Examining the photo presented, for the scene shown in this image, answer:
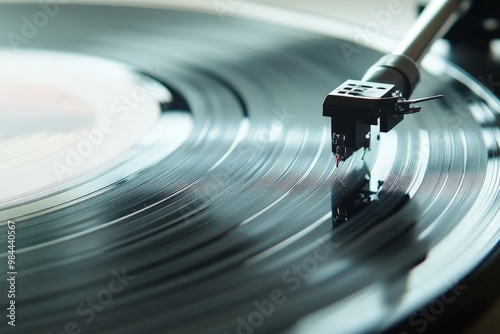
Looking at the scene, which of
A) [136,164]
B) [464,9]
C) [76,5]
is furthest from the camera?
[76,5]

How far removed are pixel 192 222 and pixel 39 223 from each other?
0.17 m

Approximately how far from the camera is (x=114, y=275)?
2.43ft

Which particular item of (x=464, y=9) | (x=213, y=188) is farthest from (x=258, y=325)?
(x=464, y=9)

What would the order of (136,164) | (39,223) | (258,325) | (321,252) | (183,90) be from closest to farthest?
(258,325)
(321,252)
(39,223)
(136,164)
(183,90)

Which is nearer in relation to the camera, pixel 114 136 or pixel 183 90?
pixel 114 136

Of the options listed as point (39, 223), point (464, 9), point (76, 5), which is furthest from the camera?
point (76, 5)

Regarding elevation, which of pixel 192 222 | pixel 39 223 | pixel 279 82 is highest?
pixel 279 82

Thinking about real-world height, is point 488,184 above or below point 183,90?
above

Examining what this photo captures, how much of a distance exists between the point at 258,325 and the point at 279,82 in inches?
24.2

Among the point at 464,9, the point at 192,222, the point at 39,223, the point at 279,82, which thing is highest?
the point at 464,9

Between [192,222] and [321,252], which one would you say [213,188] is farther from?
[321,252]

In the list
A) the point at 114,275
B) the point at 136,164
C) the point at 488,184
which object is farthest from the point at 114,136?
the point at 488,184

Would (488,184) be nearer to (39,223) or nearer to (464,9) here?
(39,223)

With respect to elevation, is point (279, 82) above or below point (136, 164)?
above
